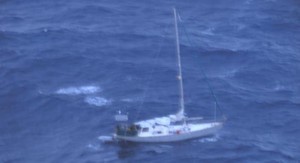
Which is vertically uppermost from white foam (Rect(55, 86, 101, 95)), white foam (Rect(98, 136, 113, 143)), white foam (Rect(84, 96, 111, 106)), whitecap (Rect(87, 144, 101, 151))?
white foam (Rect(55, 86, 101, 95))

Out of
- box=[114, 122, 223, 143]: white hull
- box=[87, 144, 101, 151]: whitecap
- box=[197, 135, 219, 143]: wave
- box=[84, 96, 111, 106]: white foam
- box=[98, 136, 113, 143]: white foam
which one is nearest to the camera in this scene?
box=[87, 144, 101, 151]: whitecap

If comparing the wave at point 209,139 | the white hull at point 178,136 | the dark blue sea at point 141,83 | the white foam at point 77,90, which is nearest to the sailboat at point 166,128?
the white hull at point 178,136

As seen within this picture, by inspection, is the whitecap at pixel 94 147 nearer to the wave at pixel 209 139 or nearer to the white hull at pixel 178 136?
the white hull at pixel 178 136

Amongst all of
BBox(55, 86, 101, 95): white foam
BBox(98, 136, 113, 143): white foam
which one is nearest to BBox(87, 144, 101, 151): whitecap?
BBox(98, 136, 113, 143): white foam

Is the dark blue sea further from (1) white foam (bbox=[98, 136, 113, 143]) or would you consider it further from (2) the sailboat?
(2) the sailboat

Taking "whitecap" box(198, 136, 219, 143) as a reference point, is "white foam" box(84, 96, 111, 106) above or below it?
above

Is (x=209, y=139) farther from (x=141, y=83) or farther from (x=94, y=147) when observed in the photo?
(x=141, y=83)

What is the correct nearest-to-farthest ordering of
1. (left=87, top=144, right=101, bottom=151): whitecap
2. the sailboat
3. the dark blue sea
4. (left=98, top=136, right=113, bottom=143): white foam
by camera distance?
1. (left=87, top=144, right=101, bottom=151): whitecap
2. the dark blue sea
3. the sailboat
4. (left=98, top=136, right=113, bottom=143): white foam
